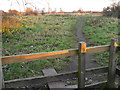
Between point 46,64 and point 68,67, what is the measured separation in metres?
0.91

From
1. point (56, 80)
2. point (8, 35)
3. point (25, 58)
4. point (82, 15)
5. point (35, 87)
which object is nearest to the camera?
point (25, 58)

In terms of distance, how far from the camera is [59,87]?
3.55 metres

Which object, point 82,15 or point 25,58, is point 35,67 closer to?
point 25,58

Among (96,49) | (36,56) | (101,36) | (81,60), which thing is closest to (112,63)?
(96,49)

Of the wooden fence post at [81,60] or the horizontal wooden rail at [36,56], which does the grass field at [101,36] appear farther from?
the horizontal wooden rail at [36,56]

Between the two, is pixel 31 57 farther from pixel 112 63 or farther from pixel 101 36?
pixel 101 36

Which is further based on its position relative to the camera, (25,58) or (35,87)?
(35,87)

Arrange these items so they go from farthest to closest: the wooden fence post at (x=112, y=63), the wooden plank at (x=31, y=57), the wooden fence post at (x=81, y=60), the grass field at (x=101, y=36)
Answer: the grass field at (x=101, y=36)
the wooden fence post at (x=112, y=63)
the wooden fence post at (x=81, y=60)
the wooden plank at (x=31, y=57)

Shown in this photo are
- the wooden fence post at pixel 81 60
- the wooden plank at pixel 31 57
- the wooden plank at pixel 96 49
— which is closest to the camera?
the wooden plank at pixel 31 57

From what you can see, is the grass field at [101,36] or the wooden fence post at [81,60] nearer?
A: the wooden fence post at [81,60]

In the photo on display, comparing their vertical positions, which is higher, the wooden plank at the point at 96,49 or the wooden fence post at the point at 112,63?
the wooden plank at the point at 96,49

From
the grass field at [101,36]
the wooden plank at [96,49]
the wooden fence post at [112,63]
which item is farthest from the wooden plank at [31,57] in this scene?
the grass field at [101,36]

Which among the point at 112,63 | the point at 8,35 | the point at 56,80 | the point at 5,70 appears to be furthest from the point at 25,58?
the point at 8,35

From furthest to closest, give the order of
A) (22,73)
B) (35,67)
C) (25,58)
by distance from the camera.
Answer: (35,67) < (22,73) < (25,58)
